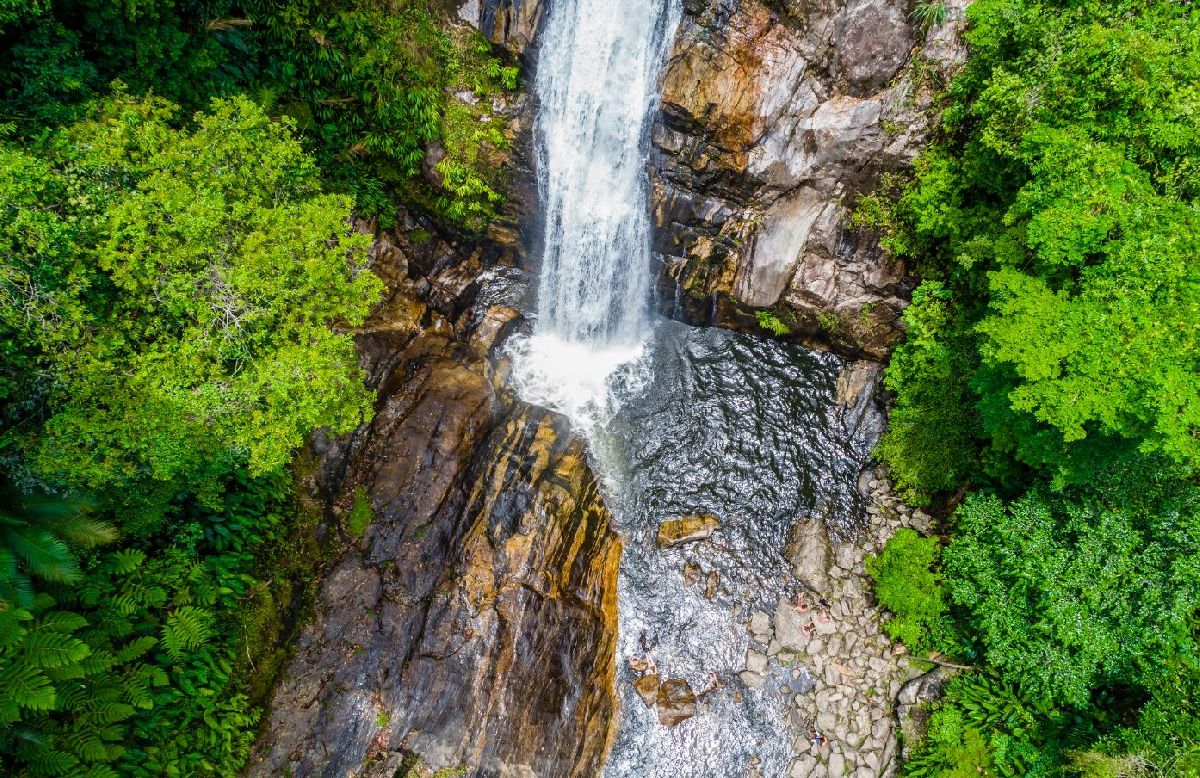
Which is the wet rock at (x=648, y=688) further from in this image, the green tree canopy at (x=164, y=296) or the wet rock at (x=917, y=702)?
the green tree canopy at (x=164, y=296)

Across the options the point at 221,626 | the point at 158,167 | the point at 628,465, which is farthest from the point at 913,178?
the point at 221,626

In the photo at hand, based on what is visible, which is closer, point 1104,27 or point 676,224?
point 1104,27

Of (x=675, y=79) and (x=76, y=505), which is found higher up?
(x=675, y=79)

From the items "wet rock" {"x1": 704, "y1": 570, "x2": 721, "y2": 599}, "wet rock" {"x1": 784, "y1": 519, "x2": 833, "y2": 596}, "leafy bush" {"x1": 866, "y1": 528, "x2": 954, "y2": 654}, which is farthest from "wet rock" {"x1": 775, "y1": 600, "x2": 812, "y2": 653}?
"leafy bush" {"x1": 866, "y1": 528, "x2": 954, "y2": 654}

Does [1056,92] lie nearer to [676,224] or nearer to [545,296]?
[676,224]

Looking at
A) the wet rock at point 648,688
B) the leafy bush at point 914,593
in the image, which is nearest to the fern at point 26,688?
the wet rock at point 648,688

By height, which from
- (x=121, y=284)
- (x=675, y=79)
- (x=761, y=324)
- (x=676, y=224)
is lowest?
(x=761, y=324)

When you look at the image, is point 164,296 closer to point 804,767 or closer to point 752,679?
point 752,679
